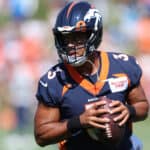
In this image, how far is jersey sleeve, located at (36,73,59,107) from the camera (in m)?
4.93

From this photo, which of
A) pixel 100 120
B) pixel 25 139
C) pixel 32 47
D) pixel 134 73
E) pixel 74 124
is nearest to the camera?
pixel 100 120

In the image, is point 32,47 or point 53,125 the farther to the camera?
point 32,47

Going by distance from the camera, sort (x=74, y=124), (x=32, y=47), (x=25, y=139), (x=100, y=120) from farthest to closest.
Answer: (x=32, y=47), (x=25, y=139), (x=74, y=124), (x=100, y=120)

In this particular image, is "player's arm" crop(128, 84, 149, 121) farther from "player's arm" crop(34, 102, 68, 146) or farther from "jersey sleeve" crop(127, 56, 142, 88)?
"player's arm" crop(34, 102, 68, 146)

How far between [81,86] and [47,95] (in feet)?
0.71

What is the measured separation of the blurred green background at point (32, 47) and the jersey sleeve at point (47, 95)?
4.10 m

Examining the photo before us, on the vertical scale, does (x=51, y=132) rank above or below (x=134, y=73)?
below

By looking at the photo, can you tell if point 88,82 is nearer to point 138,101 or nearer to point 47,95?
point 47,95

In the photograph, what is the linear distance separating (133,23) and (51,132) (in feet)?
26.3

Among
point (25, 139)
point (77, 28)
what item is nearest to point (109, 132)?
point (77, 28)

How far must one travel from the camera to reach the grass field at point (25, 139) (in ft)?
31.6

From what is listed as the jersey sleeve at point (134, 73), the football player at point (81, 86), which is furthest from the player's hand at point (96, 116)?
the jersey sleeve at point (134, 73)

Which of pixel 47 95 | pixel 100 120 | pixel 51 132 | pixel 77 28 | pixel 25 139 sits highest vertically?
pixel 77 28

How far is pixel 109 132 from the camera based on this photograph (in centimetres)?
485
